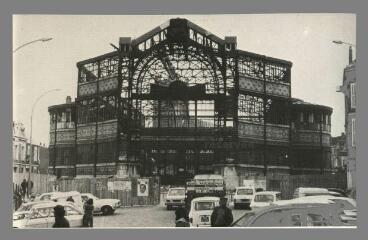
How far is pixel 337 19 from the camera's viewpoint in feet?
79.3

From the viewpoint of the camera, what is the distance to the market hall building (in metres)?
24.7

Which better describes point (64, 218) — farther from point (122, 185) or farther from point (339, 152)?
point (339, 152)

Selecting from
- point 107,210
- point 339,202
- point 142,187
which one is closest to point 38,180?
point 107,210

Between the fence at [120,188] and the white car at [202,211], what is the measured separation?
5.52 ft

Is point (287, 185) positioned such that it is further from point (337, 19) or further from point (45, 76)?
point (45, 76)

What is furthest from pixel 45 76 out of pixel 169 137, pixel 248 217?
pixel 248 217

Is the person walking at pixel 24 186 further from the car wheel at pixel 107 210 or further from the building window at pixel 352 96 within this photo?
the building window at pixel 352 96

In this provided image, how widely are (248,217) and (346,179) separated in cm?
444

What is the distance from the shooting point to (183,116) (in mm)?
25094

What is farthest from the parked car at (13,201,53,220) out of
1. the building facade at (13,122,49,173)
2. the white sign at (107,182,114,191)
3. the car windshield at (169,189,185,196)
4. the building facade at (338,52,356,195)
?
the building facade at (338,52,356,195)

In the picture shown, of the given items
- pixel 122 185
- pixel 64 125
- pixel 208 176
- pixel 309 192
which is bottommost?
pixel 309 192

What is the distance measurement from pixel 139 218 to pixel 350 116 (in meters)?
7.92

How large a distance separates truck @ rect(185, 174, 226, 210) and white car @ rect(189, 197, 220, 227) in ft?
2.27

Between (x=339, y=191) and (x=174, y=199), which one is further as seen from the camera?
(x=174, y=199)
